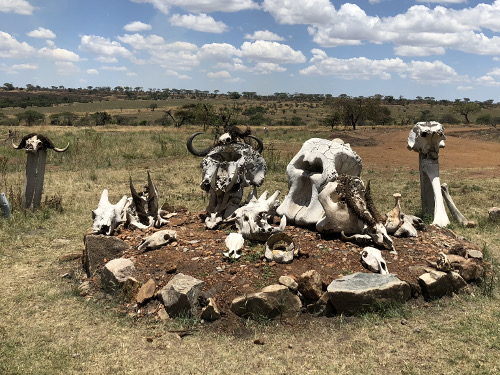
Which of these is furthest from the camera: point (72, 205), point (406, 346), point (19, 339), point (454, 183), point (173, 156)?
point (173, 156)

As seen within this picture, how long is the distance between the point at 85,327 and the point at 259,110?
2038 inches

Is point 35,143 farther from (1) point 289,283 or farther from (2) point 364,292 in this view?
(2) point 364,292

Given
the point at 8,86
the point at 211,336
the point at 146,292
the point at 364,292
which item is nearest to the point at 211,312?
the point at 211,336

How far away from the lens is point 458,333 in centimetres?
440

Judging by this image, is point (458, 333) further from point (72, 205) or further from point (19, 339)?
point (72, 205)

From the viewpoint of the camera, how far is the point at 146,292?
5109 mm

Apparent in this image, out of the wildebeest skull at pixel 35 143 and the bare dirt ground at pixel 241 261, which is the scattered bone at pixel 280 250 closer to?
the bare dirt ground at pixel 241 261

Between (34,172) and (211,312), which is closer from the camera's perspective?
(211,312)

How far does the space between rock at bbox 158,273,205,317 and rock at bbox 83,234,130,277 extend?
4.81ft

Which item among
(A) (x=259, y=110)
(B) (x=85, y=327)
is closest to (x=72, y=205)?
(B) (x=85, y=327)

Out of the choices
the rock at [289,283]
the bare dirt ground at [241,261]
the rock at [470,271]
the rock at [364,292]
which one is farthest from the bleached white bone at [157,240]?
the rock at [470,271]

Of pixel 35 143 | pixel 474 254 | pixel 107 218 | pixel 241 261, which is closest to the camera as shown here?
pixel 241 261

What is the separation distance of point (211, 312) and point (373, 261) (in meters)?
2.08

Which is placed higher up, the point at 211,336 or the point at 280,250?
the point at 280,250
